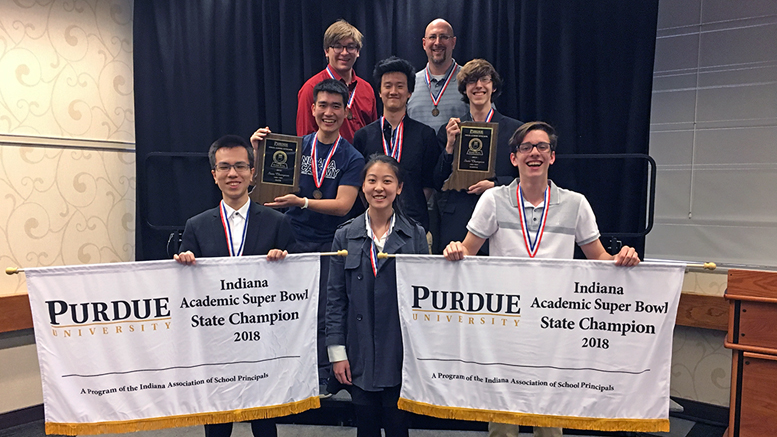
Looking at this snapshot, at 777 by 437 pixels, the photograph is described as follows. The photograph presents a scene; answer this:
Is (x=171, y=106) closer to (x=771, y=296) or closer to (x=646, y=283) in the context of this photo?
(x=646, y=283)

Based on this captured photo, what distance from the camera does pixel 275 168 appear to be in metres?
2.66

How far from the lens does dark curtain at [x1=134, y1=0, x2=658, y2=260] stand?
3289 mm

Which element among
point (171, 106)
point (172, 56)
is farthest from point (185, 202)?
point (172, 56)

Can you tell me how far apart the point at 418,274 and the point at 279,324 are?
2.04ft

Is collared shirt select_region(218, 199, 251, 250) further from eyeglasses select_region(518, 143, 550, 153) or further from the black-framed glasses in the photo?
the black-framed glasses

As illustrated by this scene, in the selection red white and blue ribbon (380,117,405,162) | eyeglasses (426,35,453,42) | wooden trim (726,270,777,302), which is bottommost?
wooden trim (726,270,777,302)

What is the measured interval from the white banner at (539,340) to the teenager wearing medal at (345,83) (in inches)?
56.2

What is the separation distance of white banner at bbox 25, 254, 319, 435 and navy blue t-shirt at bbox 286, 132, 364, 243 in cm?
57

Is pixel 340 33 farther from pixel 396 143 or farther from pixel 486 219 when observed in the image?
pixel 486 219

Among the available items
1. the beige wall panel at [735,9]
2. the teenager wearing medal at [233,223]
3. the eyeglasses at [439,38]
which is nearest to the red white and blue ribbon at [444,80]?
the eyeglasses at [439,38]

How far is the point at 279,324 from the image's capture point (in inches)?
87.4

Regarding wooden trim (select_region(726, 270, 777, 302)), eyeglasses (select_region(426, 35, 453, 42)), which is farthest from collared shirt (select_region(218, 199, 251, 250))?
wooden trim (select_region(726, 270, 777, 302))

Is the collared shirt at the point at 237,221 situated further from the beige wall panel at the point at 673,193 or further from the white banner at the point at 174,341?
the beige wall panel at the point at 673,193

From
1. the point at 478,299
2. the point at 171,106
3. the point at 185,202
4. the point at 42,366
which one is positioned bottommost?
the point at 42,366
